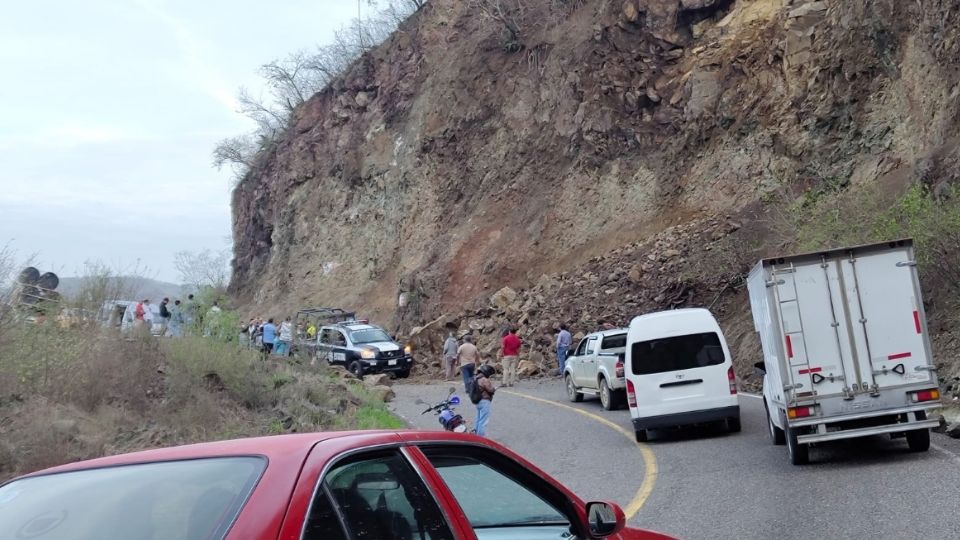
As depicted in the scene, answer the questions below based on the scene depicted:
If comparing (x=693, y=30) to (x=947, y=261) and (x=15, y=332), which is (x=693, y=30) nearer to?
(x=947, y=261)

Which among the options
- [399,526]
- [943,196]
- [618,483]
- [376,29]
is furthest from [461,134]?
[399,526]

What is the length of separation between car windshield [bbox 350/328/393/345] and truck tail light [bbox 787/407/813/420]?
75.5ft

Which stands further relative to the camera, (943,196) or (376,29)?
(376,29)

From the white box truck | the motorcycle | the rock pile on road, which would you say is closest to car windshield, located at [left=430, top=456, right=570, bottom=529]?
the motorcycle

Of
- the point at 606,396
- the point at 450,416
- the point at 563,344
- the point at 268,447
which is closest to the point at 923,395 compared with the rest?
the point at 450,416

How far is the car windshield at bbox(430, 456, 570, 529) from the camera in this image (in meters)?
3.93

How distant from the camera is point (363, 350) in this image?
32.7 metres

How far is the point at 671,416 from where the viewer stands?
1564 cm

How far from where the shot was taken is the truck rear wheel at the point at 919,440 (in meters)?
11.9

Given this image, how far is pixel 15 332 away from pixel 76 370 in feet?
5.09

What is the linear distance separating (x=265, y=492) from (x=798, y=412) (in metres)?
10.0

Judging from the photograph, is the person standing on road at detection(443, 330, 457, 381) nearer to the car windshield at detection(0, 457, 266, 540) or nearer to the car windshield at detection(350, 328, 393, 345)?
the car windshield at detection(350, 328, 393, 345)

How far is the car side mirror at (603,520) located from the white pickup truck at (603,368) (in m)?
15.9

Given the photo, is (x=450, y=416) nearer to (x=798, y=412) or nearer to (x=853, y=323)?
(x=798, y=412)
